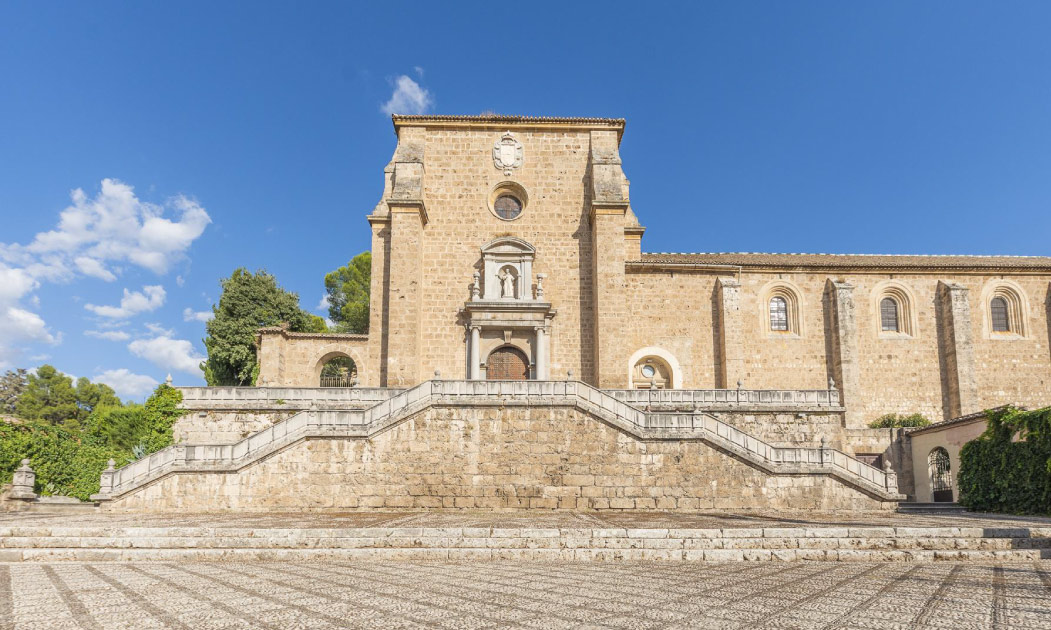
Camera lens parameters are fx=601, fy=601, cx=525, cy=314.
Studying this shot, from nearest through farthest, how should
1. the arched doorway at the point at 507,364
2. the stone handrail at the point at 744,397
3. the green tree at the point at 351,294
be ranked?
1. the stone handrail at the point at 744,397
2. the arched doorway at the point at 507,364
3. the green tree at the point at 351,294

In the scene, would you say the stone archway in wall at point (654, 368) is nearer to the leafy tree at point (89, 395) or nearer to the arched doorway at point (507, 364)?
the arched doorway at point (507, 364)

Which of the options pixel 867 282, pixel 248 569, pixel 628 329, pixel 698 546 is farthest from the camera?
pixel 867 282

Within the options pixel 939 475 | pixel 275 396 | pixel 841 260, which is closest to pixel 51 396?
pixel 275 396

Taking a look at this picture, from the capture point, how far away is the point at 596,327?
2292 cm

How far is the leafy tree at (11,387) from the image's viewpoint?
50.2 metres

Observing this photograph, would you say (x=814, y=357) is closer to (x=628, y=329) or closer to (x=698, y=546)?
(x=628, y=329)

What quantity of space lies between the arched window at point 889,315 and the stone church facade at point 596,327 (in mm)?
58

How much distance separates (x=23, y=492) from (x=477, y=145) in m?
18.8

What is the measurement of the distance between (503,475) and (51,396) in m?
54.2

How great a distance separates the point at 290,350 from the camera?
24.6m

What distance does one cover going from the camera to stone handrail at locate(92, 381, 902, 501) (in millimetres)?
14859

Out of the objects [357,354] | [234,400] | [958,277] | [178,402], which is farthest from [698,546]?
[958,277]

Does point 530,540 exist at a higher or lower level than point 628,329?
lower

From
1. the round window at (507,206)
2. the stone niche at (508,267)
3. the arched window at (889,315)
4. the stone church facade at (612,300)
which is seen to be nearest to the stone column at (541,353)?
the stone church facade at (612,300)
